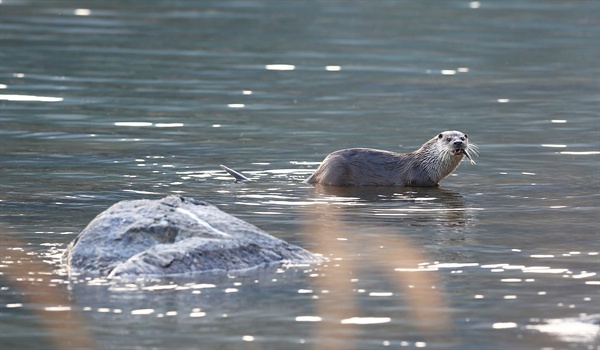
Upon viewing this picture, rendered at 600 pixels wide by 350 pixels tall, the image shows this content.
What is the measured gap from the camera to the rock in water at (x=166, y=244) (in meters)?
11.7

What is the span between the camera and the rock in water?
11.7m

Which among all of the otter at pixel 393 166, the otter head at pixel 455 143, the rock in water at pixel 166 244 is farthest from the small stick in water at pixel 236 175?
the rock in water at pixel 166 244

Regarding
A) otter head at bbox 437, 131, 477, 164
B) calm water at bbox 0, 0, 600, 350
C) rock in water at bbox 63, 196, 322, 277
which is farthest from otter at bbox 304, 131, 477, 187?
rock in water at bbox 63, 196, 322, 277

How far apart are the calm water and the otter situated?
351mm

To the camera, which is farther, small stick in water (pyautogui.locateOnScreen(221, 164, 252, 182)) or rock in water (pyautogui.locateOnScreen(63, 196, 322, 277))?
small stick in water (pyautogui.locateOnScreen(221, 164, 252, 182))

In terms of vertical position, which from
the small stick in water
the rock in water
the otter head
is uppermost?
the otter head

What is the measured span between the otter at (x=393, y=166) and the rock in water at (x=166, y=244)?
17.0 feet

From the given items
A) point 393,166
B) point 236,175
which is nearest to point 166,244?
point 236,175

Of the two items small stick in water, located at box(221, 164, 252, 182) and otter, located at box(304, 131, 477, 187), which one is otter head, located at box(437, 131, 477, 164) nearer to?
otter, located at box(304, 131, 477, 187)

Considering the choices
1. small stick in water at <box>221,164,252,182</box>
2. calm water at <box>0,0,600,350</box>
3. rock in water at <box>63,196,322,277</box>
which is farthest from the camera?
small stick in water at <box>221,164,252,182</box>

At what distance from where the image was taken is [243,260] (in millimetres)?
11953

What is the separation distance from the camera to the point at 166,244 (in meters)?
11.9

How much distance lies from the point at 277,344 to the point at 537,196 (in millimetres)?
7247

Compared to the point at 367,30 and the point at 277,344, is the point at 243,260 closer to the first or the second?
the point at 277,344
